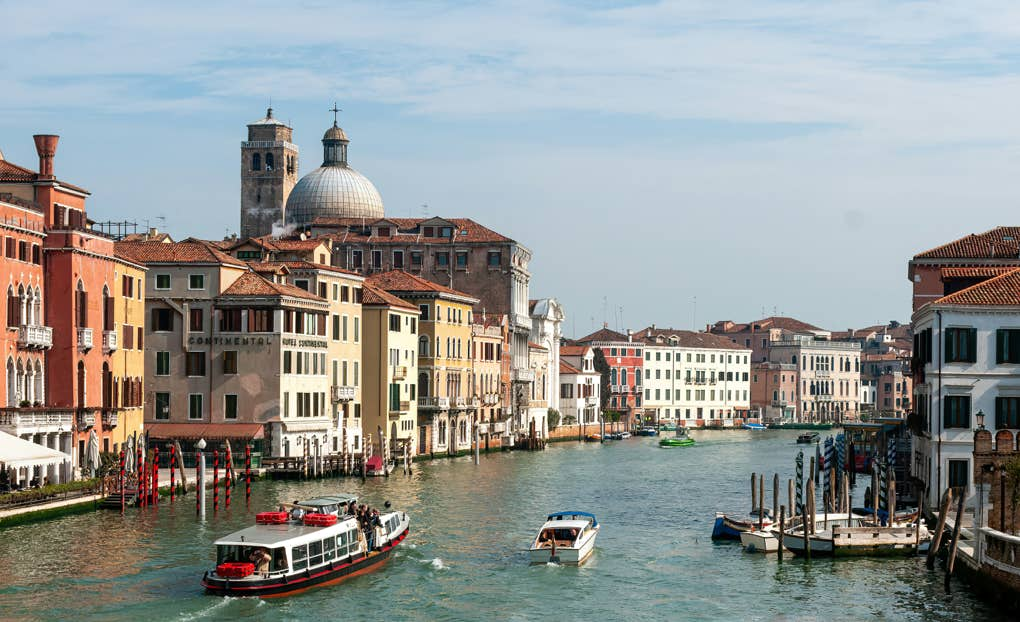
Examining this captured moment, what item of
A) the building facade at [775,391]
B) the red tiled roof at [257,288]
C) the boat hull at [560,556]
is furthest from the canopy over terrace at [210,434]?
the building facade at [775,391]

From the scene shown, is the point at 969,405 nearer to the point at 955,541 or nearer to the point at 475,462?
the point at 955,541

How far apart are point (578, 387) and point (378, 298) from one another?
1613 inches

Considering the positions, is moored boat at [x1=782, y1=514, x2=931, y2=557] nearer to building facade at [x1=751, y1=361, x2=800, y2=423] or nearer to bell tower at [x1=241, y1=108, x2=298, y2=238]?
bell tower at [x1=241, y1=108, x2=298, y2=238]

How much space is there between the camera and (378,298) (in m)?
66.1

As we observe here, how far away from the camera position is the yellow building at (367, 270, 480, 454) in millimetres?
71375

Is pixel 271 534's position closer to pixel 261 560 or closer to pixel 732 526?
pixel 261 560

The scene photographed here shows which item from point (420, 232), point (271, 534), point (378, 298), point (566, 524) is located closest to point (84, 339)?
point (271, 534)

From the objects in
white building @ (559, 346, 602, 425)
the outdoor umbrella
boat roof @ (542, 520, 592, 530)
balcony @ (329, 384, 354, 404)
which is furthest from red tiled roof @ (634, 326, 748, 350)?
boat roof @ (542, 520, 592, 530)

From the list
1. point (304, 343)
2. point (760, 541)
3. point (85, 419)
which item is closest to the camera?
point (760, 541)

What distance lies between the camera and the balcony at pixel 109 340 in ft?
160

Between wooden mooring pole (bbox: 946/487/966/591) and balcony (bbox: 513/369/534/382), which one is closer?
wooden mooring pole (bbox: 946/487/966/591)

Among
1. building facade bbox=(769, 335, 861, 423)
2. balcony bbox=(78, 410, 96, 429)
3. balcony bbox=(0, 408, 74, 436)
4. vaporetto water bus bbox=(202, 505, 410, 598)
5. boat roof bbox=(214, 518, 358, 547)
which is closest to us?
vaporetto water bus bbox=(202, 505, 410, 598)

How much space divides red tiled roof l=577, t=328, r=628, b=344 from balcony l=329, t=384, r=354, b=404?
203 ft

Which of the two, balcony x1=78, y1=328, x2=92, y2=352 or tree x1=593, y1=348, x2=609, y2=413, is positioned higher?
balcony x1=78, y1=328, x2=92, y2=352
